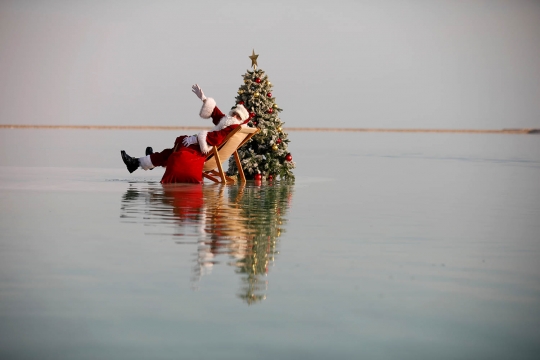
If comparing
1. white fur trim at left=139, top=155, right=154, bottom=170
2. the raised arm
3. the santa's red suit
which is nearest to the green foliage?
the raised arm

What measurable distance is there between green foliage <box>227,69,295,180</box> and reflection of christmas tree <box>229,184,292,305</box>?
60.9 inches

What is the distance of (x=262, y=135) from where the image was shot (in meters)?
15.8

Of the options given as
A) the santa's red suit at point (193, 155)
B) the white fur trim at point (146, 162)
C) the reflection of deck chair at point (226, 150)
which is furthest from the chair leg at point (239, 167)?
the white fur trim at point (146, 162)

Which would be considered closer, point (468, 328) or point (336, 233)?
point (468, 328)

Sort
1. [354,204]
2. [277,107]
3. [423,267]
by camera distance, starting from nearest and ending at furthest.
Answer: [423,267]
[354,204]
[277,107]

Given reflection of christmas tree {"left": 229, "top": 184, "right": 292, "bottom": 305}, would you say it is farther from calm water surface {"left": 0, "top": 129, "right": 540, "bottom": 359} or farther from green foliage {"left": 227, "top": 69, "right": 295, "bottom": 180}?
green foliage {"left": 227, "top": 69, "right": 295, "bottom": 180}

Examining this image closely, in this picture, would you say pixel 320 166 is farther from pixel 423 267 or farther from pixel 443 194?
pixel 423 267

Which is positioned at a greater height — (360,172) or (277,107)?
(277,107)

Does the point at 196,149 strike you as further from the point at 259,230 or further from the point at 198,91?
the point at 259,230

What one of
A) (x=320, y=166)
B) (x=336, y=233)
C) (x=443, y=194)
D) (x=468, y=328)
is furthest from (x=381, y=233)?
(x=320, y=166)

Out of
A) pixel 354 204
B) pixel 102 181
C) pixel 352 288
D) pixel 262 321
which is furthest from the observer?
pixel 102 181

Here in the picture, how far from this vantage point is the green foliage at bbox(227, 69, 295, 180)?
15.9 metres

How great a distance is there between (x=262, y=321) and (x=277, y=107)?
11.8 meters

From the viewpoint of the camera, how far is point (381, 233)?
27.5 ft
